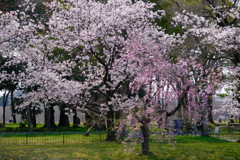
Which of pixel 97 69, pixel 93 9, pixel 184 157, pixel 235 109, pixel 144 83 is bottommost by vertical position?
pixel 184 157

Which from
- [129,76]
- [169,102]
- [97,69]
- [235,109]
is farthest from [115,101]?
[235,109]

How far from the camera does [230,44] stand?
14320 millimetres

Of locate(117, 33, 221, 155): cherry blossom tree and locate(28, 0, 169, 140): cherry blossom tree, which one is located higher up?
locate(28, 0, 169, 140): cherry blossom tree

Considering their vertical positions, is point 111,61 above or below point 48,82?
above

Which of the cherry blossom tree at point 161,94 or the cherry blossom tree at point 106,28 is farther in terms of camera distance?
the cherry blossom tree at point 106,28

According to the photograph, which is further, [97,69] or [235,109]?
[97,69]

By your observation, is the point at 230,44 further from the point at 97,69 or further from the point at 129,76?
the point at 97,69

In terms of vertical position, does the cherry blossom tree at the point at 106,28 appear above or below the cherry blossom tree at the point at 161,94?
above

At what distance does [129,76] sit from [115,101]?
1.81m

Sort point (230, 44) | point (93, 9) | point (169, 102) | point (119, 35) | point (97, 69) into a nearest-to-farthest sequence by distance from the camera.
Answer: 1. point (169, 102)
2. point (230, 44)
3. point (93, 9)
4. point (119, 35)
5. point (97, 69)

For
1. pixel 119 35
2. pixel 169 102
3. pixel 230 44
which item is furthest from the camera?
pixel 119 35

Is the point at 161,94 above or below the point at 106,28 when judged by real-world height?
below

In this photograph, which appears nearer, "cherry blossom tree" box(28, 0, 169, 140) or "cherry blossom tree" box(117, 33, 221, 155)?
"cherry blossom tree" box(117, 33, 221, 155)

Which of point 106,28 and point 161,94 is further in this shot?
point 106,28
